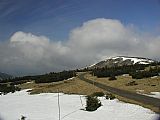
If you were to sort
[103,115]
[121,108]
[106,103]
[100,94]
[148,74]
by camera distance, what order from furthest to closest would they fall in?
[148,74], [100,94], [106,103], [121,108], [103,115]

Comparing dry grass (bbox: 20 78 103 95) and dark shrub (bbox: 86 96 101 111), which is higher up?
dry grass (bbox: 20 78 103 95)

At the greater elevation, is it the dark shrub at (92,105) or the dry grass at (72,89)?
the dry grass at (72,89)

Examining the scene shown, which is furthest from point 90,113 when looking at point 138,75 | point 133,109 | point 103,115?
point 138,75

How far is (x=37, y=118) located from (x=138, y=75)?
45.6 metres

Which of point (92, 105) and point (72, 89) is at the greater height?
point (72, 89)

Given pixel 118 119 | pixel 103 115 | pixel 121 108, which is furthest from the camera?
pixel 121 108

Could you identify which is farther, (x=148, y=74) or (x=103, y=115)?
(x=148, y=74)

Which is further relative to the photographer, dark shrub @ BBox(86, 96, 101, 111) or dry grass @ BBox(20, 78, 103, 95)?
dry grass @ BBox(20, 78, 103, 95)

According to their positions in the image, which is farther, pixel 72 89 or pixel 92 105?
pixel 72 89

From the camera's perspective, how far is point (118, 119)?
88.7ft

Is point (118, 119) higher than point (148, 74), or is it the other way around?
point (148, 74)

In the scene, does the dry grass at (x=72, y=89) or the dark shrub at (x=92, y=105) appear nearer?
the dark shrub at (x=92, y=105)

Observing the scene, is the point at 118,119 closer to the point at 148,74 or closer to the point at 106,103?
the point at 106,103

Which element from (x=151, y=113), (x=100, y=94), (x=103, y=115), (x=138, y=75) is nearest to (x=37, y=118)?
(x=103, y=115)
